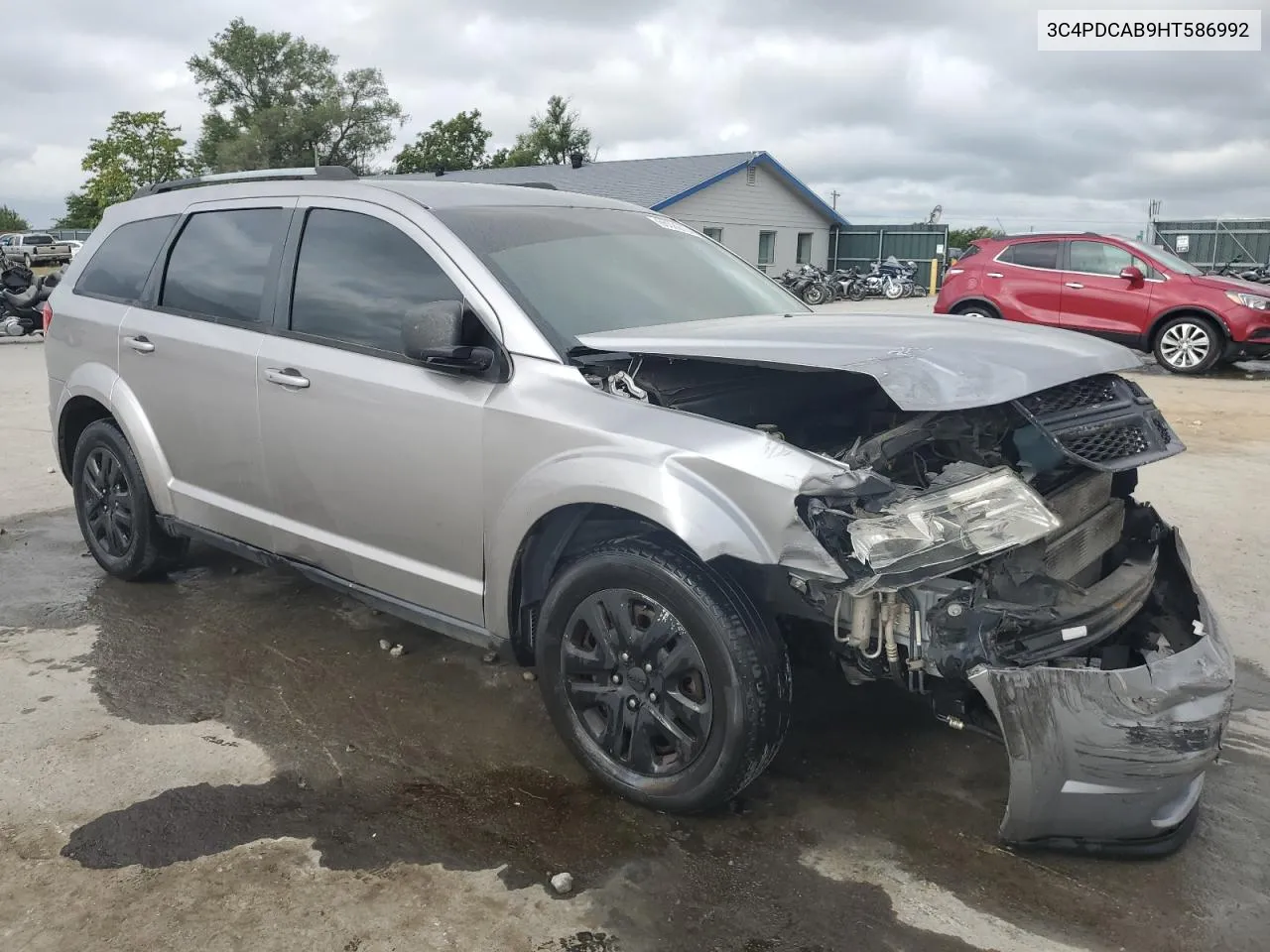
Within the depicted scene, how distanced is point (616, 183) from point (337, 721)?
28.2 meters

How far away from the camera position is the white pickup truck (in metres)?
32.8

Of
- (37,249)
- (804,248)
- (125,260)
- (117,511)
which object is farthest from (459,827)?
(37,249)

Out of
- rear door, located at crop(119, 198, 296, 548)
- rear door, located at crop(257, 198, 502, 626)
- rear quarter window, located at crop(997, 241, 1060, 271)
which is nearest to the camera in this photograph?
rear door, located at crop(257, 198, 502, 626)

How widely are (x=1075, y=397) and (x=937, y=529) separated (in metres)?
0.94

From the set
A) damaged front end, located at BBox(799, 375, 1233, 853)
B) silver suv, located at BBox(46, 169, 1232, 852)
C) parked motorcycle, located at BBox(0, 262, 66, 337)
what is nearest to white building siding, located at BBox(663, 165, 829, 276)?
parked motorcycle, located at BBox(0, 262, 66, 337)

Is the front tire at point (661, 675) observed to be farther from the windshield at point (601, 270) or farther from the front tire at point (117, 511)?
the front tire at point (117, 511)

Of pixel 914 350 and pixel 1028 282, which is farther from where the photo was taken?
pixel 1028 282

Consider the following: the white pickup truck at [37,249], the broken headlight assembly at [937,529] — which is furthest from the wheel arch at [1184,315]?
the white pickup truck at [37,249]

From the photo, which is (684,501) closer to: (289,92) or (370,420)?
(370,420)

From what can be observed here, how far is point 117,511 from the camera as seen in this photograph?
4922 mm

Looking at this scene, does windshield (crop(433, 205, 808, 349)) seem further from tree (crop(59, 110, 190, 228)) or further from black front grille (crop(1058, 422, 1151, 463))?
tree (crop(59, 110, 190, 228))

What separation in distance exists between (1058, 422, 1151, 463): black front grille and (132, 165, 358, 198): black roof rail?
2.81m

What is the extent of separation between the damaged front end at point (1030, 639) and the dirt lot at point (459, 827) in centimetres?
26

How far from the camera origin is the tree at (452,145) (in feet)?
196
